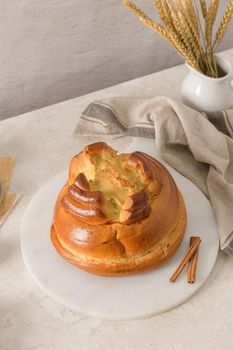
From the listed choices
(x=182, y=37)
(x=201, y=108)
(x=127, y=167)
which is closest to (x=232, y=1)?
(x=182, y=37)

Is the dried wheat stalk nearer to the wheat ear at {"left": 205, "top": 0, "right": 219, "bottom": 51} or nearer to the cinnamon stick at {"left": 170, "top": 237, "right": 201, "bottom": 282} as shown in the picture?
the wheat ear at {"left": 205, "top": 0, "right": 219, "bottom": 51}

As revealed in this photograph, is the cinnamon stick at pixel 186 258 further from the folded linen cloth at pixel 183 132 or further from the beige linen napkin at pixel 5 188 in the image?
the beige linen napkin at pixel 5 188

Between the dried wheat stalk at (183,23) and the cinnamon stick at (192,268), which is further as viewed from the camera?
the dried wheat stalk at (183,23)

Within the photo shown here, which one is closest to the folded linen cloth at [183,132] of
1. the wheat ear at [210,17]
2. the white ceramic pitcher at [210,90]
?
the white ceramic pitcher at [210,90]

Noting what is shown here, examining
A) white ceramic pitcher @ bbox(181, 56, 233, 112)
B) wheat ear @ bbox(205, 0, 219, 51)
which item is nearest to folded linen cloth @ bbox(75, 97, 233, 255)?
white ceramic pitcher @ bbox(181, 56, 233, 112)

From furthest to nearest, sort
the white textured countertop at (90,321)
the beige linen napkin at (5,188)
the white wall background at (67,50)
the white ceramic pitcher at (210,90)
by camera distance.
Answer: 1. the white wall background at (67,50)
2. the white ceramic pitcher at (210,90)
3. the beige linen napkin at (5,188)
4. the white textured countertop at (90,321)
